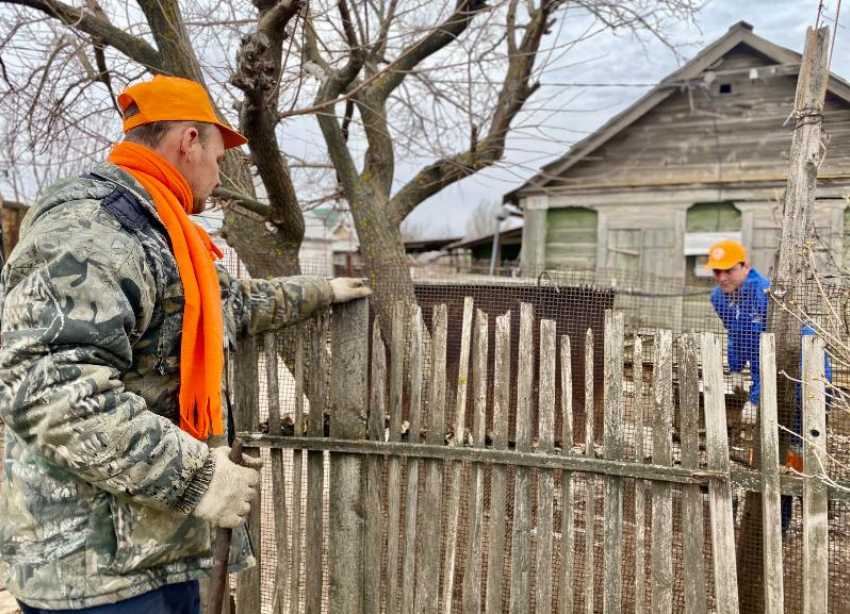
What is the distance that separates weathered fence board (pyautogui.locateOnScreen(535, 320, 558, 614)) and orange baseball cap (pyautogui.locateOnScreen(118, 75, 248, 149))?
5.53ft

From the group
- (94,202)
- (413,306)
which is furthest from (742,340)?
(94,202)

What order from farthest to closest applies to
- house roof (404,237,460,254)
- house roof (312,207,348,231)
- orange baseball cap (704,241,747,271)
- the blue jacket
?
house roof (404,237,460,254) → house roof (312,207,348,231) → orange baseball cap (704,241,747,271) → the blue jacket

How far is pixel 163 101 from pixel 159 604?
5.12ft

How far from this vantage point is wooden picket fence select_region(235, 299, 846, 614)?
8.33 ft

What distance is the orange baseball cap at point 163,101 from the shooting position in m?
1.84

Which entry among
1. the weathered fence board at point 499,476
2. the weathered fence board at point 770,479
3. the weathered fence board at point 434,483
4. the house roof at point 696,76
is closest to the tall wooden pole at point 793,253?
the weathered fence board at point 770,479

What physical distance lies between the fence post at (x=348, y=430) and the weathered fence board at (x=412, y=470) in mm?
231

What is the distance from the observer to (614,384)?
8.63 feet

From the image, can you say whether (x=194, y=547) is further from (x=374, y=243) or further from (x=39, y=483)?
(x=374, y=243)

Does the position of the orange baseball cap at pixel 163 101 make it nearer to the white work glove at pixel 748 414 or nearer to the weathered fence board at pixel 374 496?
the weathered fence board at pixel 374 496

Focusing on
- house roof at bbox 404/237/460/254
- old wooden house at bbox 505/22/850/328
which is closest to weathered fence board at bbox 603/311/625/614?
old wooden house at bbox 505/22/850/328

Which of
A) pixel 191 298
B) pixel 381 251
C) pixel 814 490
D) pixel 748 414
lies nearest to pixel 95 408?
pixel 191 298

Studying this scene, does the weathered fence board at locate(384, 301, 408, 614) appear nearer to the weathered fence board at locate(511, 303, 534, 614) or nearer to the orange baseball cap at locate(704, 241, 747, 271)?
the weathered fence board at locate(511, 303, 534, 614)

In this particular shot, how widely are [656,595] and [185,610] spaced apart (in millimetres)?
1953
